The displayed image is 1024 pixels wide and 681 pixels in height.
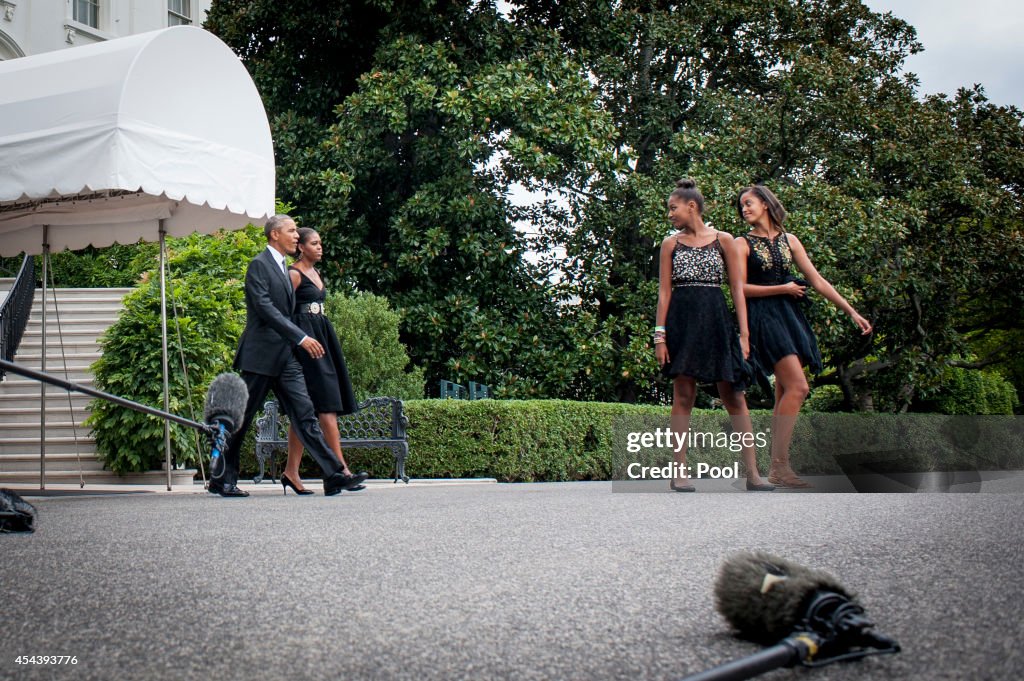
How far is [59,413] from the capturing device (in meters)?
13.1

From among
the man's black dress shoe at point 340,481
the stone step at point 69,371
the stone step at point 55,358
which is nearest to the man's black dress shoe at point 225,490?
the man's black dress shoe at point 340,481

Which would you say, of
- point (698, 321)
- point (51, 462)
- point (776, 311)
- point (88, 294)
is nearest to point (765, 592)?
point (698, 321)

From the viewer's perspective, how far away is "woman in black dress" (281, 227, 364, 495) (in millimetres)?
8336

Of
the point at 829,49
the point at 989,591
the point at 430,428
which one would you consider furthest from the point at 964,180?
the point at 989,591

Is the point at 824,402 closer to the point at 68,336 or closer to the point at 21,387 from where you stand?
the point at 68,336

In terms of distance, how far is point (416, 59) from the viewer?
1866 centimetres

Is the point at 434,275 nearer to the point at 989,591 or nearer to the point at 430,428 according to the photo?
the point at 430,428

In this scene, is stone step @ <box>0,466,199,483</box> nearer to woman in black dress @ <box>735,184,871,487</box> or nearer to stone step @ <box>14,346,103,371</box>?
stone step @ <box>14,346,103,371</box>

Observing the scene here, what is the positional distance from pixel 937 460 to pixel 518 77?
42.9 ft

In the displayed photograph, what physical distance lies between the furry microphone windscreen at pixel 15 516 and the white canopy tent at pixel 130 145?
3787 mm

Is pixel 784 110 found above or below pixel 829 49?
below

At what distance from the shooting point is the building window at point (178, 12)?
2814 cm

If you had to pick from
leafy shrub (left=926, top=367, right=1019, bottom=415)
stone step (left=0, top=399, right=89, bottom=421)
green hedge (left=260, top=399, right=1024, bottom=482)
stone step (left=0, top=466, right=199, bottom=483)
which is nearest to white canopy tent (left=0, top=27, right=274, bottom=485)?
stone step (left=0, top=466, right=199, bottom=483)

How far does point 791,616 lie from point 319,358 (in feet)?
21.0
